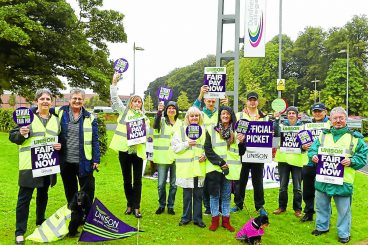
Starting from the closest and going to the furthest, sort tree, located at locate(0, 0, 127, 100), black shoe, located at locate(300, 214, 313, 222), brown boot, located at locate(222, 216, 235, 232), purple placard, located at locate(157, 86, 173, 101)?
brown boot, located at locate(222, 216, 235, 232) → black shoe, located at locate(300, 214, 313, 222) → purple placard, located at locate(157, 86, 173, 101) → tree, located at locate(0, 0, 127, 100)

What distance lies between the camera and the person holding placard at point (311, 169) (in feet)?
22.7

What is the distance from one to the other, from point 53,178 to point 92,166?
0.60m

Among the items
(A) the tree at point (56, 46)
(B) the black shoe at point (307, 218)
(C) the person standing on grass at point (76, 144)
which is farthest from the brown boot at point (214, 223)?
(A) the tree at point (56, 46)

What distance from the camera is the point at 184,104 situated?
7981 centimetres

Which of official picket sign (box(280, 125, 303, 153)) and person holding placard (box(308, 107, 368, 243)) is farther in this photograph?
official picket sign (box(280, 125, 303, 153))

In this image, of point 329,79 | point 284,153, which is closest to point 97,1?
point 284,153

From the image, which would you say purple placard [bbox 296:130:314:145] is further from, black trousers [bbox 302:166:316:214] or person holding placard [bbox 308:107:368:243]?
person holding placard [bbox 308:107:368:243]

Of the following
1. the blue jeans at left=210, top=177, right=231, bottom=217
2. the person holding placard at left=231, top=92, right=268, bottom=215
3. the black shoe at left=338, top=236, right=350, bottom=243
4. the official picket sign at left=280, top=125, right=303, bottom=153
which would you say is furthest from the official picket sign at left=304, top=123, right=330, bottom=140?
the blue jeans at left=210, top=177, right=231, bottom=217

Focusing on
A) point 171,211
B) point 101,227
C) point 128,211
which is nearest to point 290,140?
point 171,211

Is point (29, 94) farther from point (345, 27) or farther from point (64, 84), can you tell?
point (345, 27)

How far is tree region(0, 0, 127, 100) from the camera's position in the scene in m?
18.9

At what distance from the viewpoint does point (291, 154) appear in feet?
23.9

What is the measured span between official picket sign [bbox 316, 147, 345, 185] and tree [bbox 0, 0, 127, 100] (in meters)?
15.5

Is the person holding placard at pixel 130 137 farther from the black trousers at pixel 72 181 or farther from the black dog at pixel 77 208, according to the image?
the black dog at pixel 77 208
